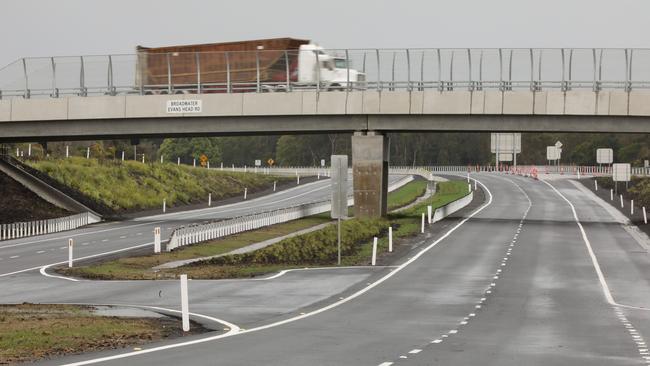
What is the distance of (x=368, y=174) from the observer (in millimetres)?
69062

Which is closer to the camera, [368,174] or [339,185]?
[339,185]

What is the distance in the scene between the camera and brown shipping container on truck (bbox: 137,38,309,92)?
72.2m

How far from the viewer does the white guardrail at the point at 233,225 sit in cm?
5469

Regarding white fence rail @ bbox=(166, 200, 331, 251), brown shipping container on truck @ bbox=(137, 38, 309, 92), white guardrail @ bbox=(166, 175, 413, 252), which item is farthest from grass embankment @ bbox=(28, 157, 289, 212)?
brown shipping container on truck @ bbox=(137, 38, 309, 92)

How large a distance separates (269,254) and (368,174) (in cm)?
2102

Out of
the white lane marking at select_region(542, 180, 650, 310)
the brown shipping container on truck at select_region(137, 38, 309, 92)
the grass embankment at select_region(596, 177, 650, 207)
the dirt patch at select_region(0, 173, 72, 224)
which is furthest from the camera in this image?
the grass embankment at select_region(596, 177, 650, 207)

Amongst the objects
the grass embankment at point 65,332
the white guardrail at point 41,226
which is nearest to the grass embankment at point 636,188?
the white guardrail at point 41,226

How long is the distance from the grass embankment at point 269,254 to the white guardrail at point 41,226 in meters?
13.5

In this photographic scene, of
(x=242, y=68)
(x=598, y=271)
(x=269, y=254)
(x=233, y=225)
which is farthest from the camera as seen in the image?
(x=242, y=68)

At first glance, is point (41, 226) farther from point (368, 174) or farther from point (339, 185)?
point (339, 185)

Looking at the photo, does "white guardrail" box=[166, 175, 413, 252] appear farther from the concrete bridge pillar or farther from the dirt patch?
the dirt patch

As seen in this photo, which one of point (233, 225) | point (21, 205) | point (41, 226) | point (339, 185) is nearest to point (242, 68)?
point (233, 225)

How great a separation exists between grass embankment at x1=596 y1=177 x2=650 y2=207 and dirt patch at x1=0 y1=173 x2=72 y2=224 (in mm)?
49979

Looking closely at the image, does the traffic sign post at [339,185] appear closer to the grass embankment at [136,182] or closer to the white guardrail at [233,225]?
the white guardrail at [233,225]
